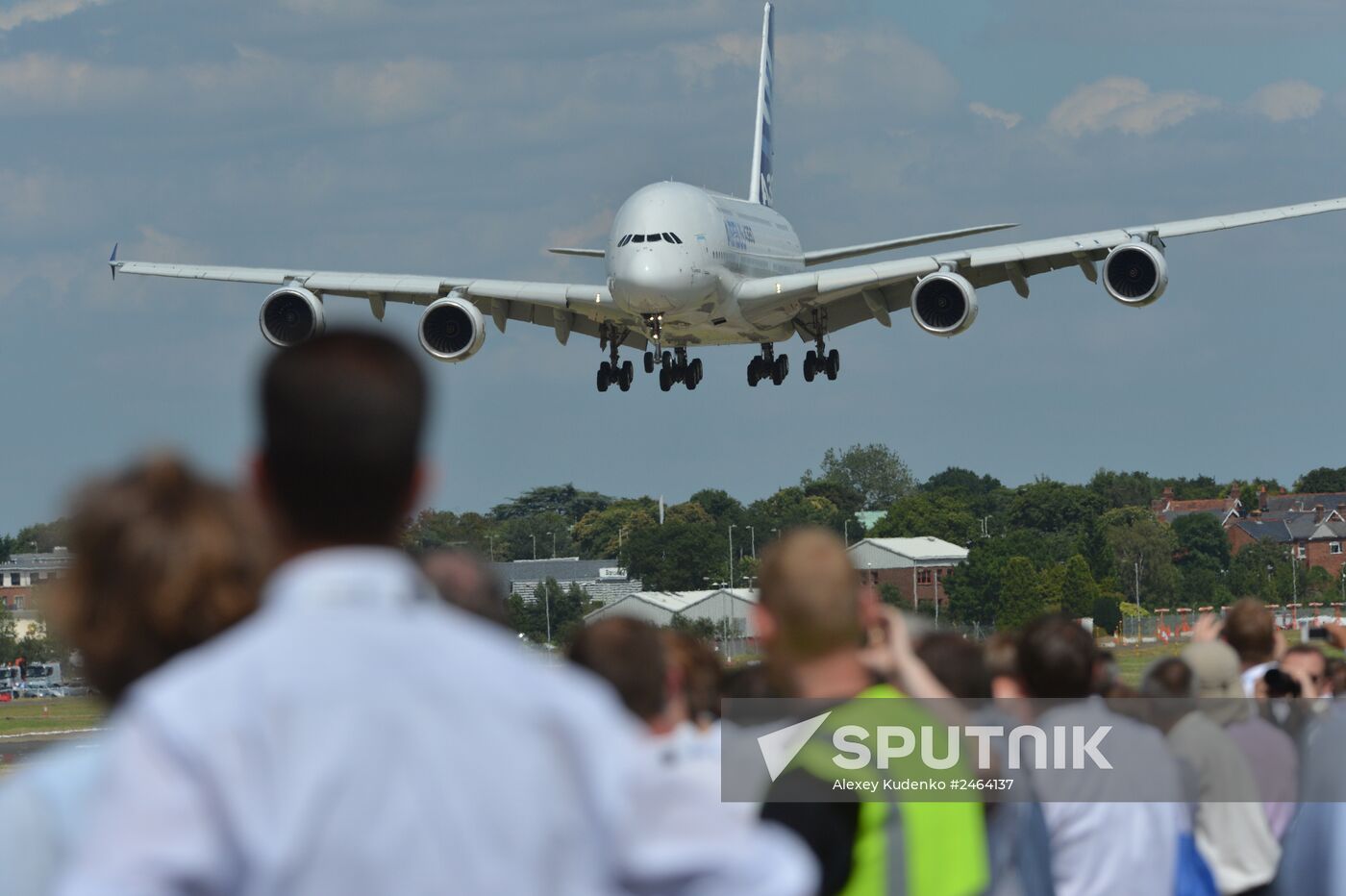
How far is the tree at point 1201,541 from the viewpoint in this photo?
86.6 metres

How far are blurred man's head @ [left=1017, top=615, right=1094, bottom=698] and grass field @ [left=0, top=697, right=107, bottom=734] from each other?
3371 centimetres

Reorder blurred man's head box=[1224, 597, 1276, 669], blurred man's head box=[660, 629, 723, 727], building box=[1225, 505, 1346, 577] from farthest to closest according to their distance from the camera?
building box=[1225, 505, 1346, 577]
blurred man's head box=[1224, 597, 1276, 669]
blurred man's head box=[660, 629, 723, 727]

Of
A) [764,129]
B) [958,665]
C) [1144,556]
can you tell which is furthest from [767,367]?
[958,665]

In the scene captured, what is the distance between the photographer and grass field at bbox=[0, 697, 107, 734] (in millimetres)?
45938

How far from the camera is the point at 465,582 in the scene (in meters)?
5.11

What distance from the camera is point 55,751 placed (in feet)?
10.00

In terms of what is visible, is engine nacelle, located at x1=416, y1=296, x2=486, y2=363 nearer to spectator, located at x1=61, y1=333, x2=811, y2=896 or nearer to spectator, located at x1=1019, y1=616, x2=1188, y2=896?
spectator, located at x1=1019, y1=616, x2=1188, y2=896

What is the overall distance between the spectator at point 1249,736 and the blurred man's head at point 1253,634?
105 cm

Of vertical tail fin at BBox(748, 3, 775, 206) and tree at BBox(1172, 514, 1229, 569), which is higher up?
vertical tail fin at BBox(748, 3, 775, 206)

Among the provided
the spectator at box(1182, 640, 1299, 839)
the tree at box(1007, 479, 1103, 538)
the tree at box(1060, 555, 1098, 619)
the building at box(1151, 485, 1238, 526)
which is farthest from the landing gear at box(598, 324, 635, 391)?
the building at box(1151, 485, 1238, 526)

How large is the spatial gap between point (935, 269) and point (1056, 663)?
3093 centimetres

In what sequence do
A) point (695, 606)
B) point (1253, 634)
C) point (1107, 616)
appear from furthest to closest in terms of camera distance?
point (1107, 616) → point (695, 606) → point (1253, 634)

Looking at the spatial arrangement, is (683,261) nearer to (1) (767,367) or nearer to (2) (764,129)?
(1) (767,367)

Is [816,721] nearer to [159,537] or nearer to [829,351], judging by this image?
[159,537]
